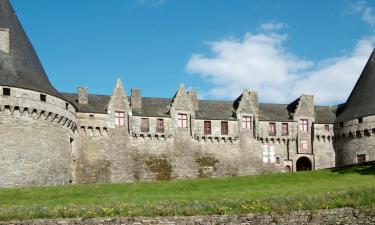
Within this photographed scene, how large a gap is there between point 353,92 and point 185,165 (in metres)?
16.3

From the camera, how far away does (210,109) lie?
54.3m

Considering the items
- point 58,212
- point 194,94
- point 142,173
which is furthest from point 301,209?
point 194,94

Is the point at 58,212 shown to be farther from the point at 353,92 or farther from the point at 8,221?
the point at 353,92

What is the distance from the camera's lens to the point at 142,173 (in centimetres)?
4956

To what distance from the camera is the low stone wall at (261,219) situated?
2458 centimetres

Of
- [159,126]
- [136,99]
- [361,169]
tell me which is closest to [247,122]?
[159,126]

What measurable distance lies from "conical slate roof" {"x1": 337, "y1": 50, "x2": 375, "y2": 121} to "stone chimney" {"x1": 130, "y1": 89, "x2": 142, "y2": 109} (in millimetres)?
17318

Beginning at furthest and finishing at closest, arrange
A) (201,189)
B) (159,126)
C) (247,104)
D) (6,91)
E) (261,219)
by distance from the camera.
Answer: (247,104)
(159,126)
(6,91)
(201,189)
(261,219)

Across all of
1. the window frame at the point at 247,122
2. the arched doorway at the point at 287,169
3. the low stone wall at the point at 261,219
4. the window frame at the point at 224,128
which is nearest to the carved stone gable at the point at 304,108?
the window frame at the point at 247,122

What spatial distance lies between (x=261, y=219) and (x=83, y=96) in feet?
91.4

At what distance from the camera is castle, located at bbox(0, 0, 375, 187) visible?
135 feet

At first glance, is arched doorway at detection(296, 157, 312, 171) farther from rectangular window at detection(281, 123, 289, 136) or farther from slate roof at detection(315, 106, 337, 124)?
slate roof at detection(315, 106, 337, 124)

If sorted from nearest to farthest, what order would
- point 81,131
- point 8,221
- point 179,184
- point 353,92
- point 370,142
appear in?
point 8,221 → point 179,184 → point 81,131 → point 370,142 → point 353,92

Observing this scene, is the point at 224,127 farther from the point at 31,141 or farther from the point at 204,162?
Result: the point at 31,141
